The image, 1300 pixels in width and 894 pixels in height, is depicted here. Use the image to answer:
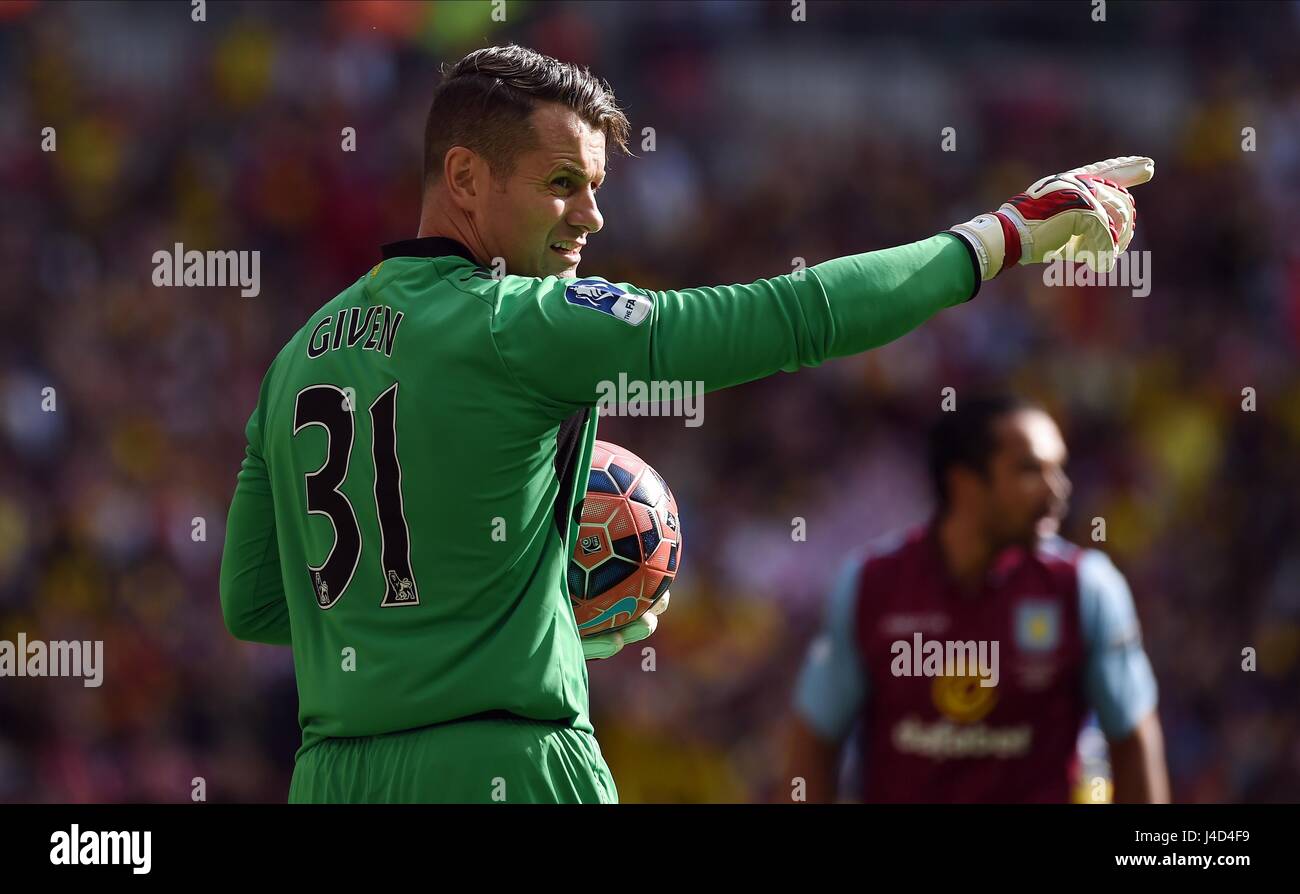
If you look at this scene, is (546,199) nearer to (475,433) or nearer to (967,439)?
(475,433)

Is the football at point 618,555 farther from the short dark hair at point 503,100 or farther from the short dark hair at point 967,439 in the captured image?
the short dark hair at point 967,439

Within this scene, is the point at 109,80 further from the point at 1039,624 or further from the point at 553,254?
the point at 553,254

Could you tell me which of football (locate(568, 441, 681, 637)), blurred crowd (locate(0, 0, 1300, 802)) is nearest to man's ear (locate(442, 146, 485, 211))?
football (locate(568, 441, 681, 637))

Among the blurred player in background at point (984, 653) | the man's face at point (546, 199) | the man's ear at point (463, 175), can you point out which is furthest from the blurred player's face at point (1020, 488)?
the man's ear at point (463, 175)

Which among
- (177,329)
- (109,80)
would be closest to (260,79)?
(109,80)

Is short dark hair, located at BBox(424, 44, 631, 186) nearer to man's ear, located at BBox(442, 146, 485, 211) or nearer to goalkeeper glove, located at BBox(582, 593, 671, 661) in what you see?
man's ear, located at BBox(442, 146, 485, 211)

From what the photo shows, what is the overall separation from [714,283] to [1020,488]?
11.1 ft

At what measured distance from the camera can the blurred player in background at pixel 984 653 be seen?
15.2 ft

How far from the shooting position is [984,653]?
4.82 m

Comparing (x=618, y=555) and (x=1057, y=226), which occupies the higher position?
(x=1057, y=226)

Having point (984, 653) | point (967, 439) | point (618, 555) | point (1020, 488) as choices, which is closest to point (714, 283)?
point (967, 439)

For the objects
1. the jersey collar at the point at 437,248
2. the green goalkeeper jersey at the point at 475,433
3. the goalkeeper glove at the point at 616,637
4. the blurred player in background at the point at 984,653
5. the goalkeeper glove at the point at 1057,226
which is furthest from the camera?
the blurred player in background at the point at 984,653

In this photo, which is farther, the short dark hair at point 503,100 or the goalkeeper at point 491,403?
the short dark hair at point 503,100

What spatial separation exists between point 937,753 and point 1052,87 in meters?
4.67
